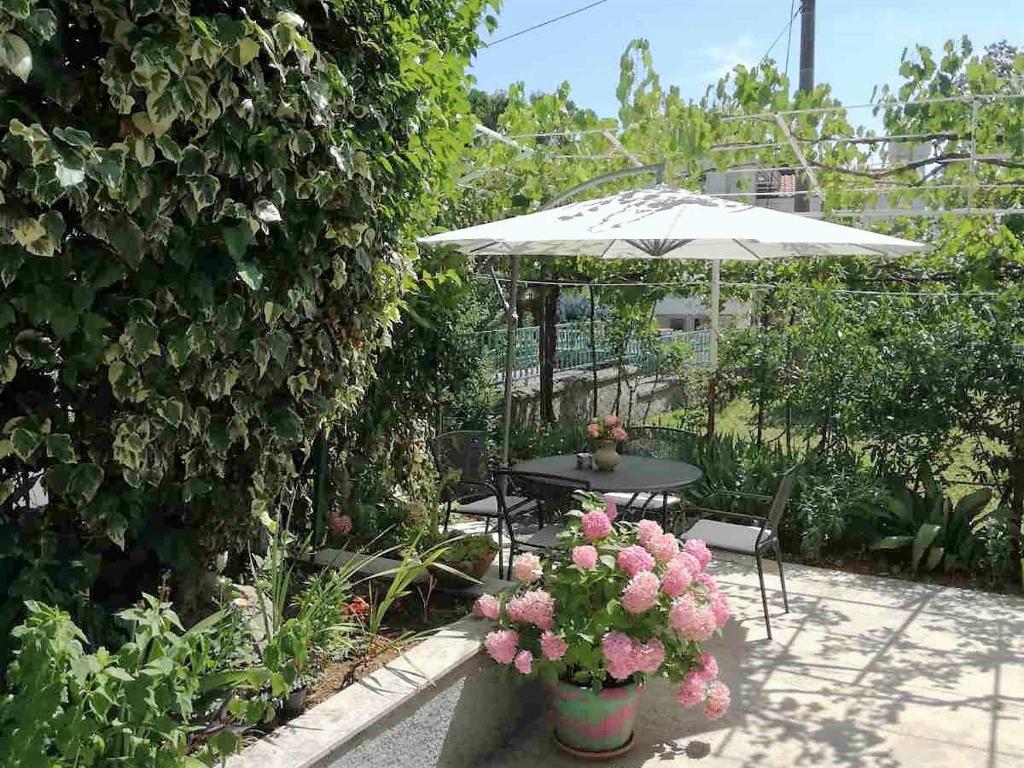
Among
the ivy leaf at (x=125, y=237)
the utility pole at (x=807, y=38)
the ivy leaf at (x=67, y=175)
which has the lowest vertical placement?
the ivy leaf at (x=125, y=237)

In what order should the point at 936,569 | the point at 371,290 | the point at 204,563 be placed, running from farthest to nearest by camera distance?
the point at 936,569 < the point at 371,290 < the point at 204,563

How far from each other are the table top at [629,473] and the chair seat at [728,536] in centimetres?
24

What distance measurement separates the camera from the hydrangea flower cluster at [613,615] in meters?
2.82

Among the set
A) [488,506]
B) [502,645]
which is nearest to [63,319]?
[502,645]

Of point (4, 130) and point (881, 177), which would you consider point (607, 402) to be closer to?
point (881, 177)

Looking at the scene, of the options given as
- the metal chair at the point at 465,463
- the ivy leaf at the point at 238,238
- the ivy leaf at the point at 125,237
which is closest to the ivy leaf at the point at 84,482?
the ivy leaf at the point at 125,237

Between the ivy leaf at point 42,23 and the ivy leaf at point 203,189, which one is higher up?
the ivy leaf at point 42,23

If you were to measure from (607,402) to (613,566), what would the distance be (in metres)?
7.26

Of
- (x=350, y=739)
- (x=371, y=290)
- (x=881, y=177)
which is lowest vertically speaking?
(x=350, y=739)

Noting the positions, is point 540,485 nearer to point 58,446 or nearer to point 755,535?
point 755,535

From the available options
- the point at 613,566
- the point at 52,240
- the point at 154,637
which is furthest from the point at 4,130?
the point at 613,566

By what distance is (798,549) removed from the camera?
18.4ft

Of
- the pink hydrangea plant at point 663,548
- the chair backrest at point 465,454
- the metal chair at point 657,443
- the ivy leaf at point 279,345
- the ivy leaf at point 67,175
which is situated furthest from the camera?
the metal chair at point 657,443

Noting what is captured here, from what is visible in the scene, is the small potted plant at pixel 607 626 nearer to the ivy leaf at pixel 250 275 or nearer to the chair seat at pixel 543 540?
the chair seat at pixel 543 540
